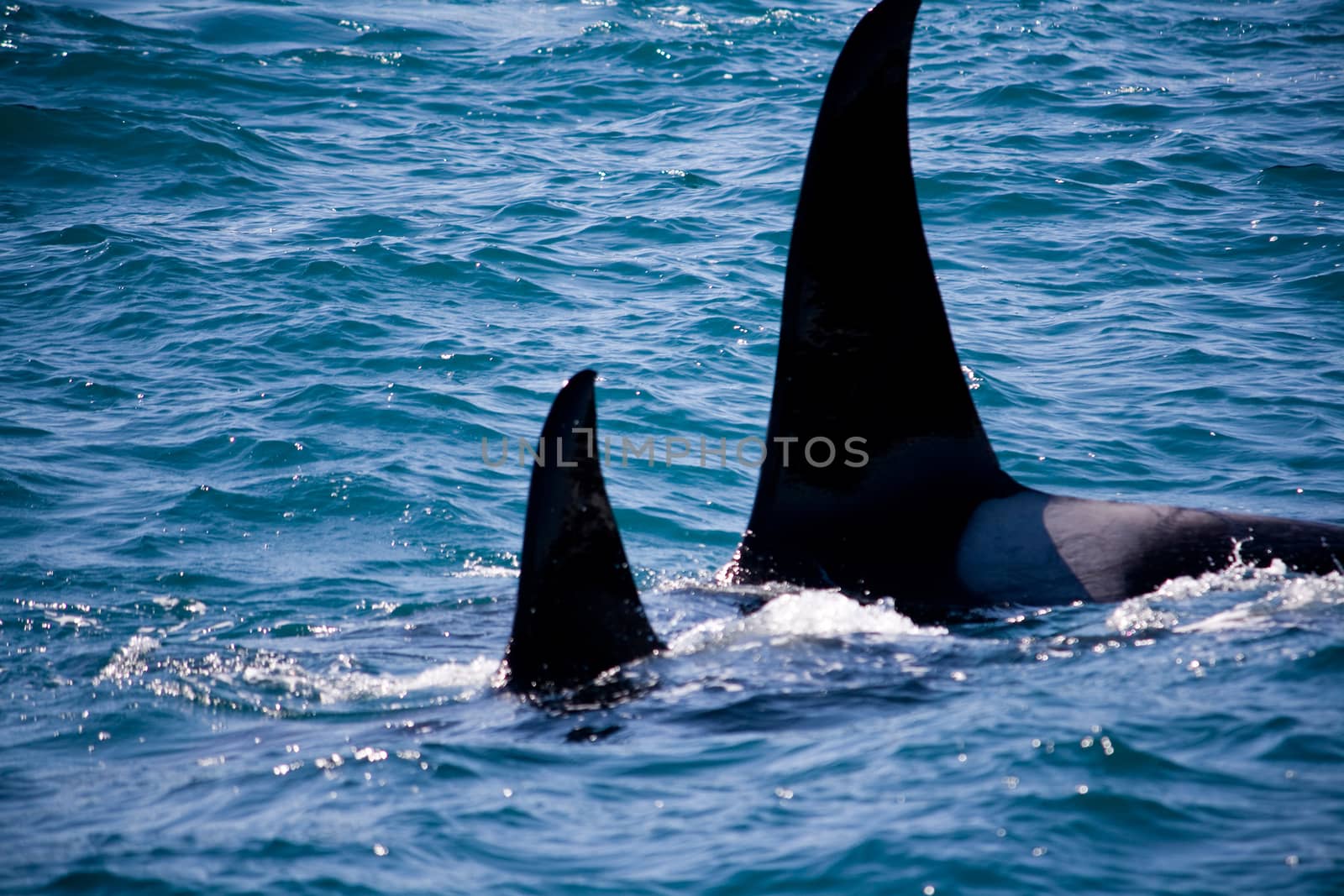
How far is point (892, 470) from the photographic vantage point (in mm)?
6188

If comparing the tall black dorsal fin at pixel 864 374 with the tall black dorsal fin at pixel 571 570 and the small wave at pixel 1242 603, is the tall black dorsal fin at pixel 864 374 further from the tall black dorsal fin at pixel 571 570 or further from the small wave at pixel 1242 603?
the tall black dorsal fin at pixel 571 570

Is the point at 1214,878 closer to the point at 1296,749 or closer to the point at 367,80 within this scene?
the point at 1296,749

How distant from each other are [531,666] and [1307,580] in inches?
135

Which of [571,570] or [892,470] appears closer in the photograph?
[571,570]

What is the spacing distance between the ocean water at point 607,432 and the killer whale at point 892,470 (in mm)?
165

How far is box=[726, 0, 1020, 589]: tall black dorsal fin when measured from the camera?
5.75 metres

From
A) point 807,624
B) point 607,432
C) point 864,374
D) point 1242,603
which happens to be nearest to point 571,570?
point 807,624

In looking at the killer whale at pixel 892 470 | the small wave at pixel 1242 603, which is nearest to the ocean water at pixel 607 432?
the small wave at pixel 1242 603

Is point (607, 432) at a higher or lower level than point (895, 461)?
lower

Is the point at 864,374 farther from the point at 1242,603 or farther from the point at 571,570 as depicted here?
the point at 1242,603

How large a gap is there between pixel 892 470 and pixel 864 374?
50 cm

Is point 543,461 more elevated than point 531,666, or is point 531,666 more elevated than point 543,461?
point 543,461

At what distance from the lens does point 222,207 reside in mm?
16062

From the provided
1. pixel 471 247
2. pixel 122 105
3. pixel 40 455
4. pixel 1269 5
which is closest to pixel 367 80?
pixel 122 105
